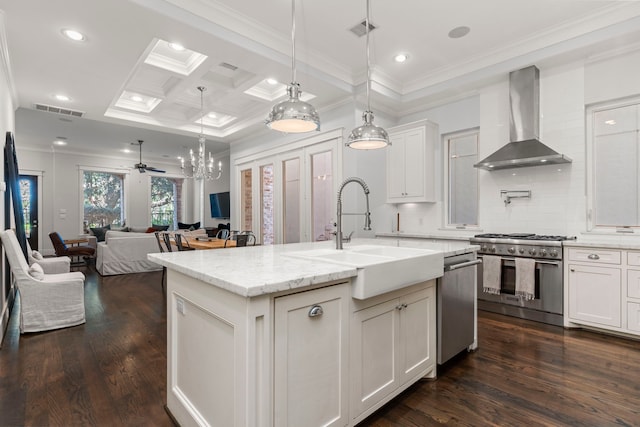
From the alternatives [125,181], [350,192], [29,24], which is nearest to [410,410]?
[350,192]

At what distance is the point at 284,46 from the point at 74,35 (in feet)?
6.74

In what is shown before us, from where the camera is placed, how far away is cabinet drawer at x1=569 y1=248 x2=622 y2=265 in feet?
10.0

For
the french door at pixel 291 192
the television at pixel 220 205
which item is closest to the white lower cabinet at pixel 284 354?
the french door at pixel 291 192

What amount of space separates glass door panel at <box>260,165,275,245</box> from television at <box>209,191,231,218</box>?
2.87 meters

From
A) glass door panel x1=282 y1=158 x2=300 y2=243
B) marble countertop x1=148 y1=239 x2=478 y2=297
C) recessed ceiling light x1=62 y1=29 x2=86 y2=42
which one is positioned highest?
recessed ceiling light x1=62 y1=29 x2=86 y2=42

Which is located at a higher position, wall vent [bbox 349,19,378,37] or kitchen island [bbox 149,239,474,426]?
wall vent [bbox 349,19,378,37]

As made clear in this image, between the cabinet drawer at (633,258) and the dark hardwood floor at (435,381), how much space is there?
730 mm

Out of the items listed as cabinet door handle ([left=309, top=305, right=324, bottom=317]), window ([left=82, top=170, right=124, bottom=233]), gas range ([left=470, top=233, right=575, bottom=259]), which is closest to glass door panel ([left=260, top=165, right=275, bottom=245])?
gas range ([left=470, top=233, right=575, bottom=259])

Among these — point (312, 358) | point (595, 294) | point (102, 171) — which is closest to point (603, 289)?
point (595, 294)

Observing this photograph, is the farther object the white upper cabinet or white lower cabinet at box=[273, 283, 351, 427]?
the white upper cabinet

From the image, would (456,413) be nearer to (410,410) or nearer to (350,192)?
(410,410)

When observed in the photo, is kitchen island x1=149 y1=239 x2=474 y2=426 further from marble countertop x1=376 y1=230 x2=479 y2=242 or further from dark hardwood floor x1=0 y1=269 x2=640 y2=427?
marble countertop x1=376 y1=230 x2=479 y2=242

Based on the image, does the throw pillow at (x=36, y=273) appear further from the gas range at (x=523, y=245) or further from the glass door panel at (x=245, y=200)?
the gas range at (x=523, y=245)

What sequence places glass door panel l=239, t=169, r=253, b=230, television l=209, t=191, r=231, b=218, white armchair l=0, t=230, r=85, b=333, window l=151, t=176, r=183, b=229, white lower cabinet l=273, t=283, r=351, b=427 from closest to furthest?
1. white lower cabinet l=273, t=283, r=351, b=427
2. white armchair l=0, t=230, r=85, b=333
3. glass door panel l=239, t=169, r=253, b=230
4. television l=209, t=191, r=231, b=218
5. window l=151, t=176, r=183, b=229
